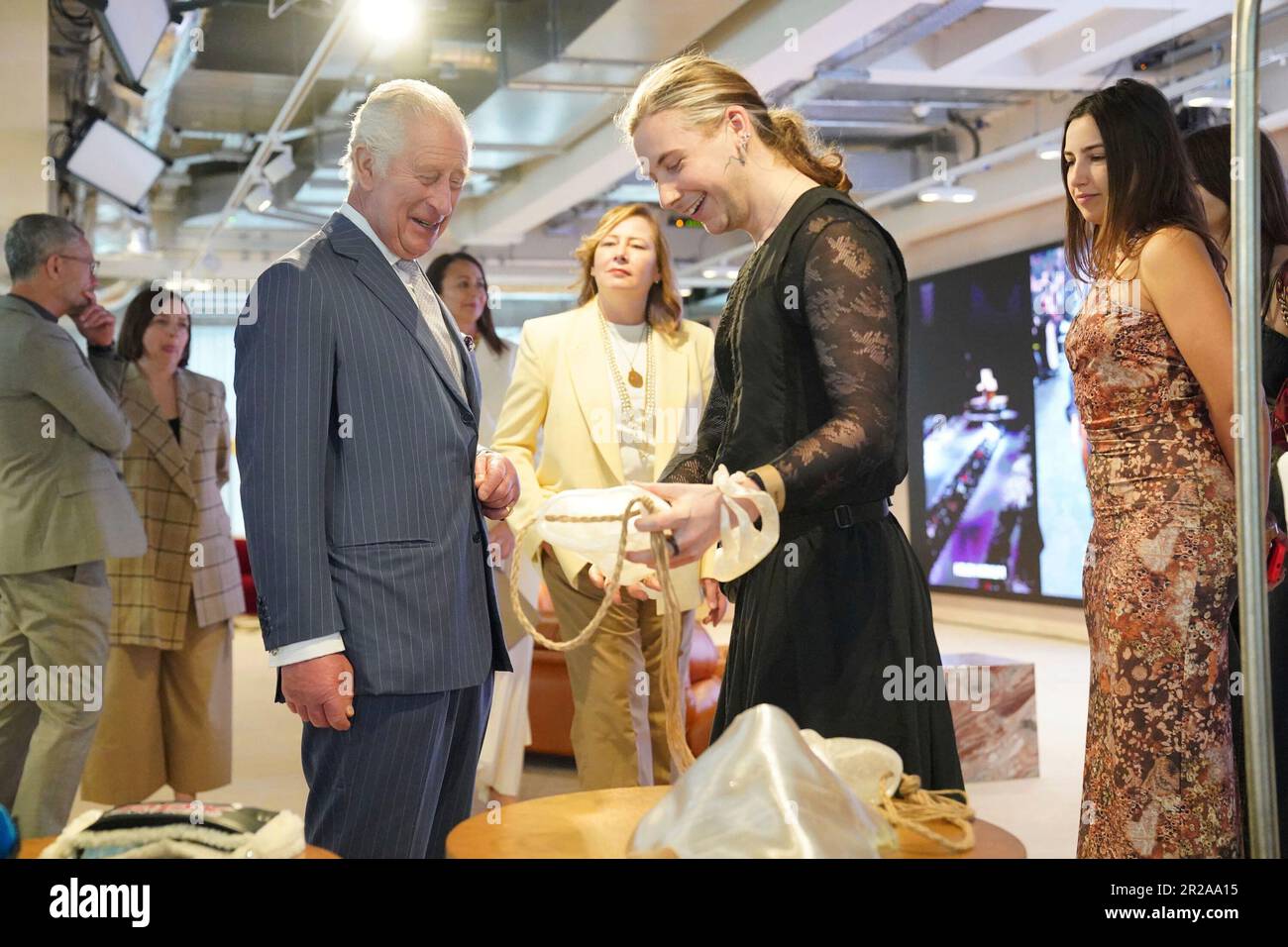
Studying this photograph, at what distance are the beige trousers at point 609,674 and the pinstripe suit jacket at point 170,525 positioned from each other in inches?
60.0

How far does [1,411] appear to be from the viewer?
3.64 metres

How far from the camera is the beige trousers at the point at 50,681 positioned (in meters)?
3.63

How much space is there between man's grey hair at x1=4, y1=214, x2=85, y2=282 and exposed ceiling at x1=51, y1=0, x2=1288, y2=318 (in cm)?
210

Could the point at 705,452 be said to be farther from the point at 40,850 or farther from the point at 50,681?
the point at 50,681

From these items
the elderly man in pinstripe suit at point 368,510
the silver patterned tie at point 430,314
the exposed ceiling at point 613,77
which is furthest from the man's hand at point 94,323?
the elderly man in pinstripe suit at point 368,510

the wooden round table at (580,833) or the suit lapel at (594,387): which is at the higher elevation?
the suit lapel at (594,387)

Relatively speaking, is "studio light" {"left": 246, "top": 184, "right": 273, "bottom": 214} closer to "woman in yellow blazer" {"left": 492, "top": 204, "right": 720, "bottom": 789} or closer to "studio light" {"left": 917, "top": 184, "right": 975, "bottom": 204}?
"studio light" {"left": 917, "top": 184, "right": 975, "bottom": 204}

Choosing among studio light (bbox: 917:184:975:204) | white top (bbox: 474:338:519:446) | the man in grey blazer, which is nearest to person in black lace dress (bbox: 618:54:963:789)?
the man in grey blazer

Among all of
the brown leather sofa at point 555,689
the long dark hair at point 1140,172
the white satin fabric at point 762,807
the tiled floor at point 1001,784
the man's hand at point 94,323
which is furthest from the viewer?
the brown leather sofa at point 555,689

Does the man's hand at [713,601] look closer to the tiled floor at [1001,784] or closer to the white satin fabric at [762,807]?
the tiled floor at [1001,784]

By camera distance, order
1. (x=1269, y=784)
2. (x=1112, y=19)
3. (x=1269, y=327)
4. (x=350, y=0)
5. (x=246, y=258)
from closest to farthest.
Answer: (x=1269, y=784) → (x=1269, y=327) → (x=350, y=0) → (x=1112, y=19) → (x=246, y=258)

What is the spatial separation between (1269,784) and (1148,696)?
895 millimetres
